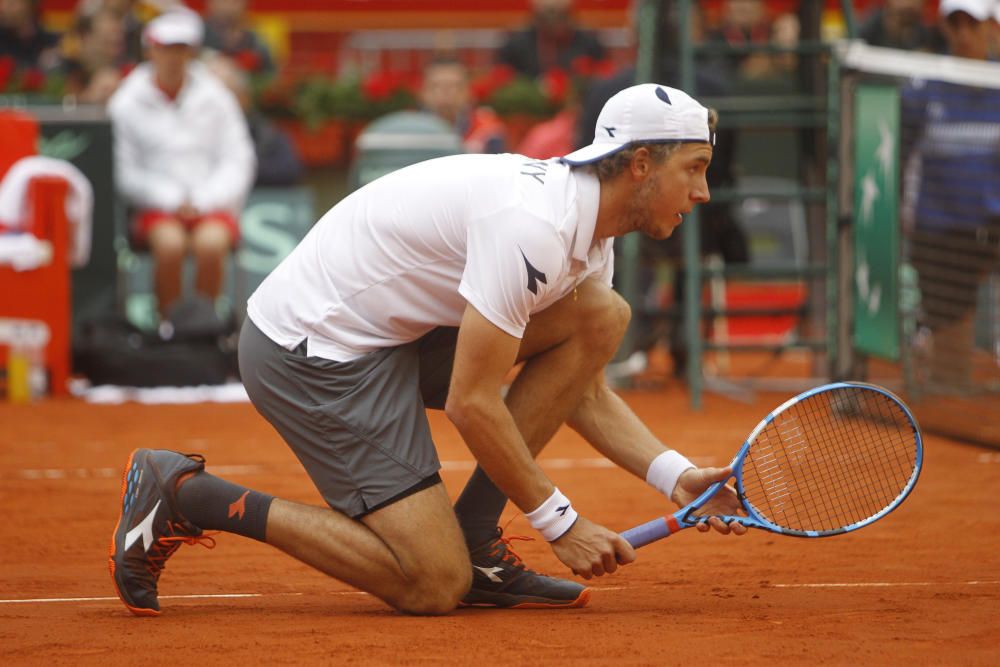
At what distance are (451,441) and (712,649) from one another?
13.4 ft

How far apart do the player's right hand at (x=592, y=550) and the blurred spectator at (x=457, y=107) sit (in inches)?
276

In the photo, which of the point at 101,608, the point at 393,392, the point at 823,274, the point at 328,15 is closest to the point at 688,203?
the point at 393,392

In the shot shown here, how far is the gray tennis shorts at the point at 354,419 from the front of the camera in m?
4.02

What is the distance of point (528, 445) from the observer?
4.14 metres

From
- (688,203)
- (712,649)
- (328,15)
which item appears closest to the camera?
(712,649)

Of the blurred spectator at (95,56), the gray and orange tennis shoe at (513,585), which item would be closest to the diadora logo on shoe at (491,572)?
the gray and orange tennis shoe at (513,585)

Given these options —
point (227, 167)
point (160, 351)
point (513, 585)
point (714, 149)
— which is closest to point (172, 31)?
point (227, 167)

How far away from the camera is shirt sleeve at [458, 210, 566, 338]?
3.67 metres

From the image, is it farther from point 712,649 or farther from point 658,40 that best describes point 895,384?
point 712,649

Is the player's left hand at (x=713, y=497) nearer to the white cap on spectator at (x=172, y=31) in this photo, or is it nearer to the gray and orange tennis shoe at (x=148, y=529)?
the gray and orange tennis shoe at (x=148, y=529)

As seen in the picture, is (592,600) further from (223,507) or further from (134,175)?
(134,175)

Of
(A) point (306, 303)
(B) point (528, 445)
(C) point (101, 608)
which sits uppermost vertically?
(A) point (306, 303)

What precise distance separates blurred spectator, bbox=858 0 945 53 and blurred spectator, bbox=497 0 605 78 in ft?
8.93

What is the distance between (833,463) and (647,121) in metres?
1.31
